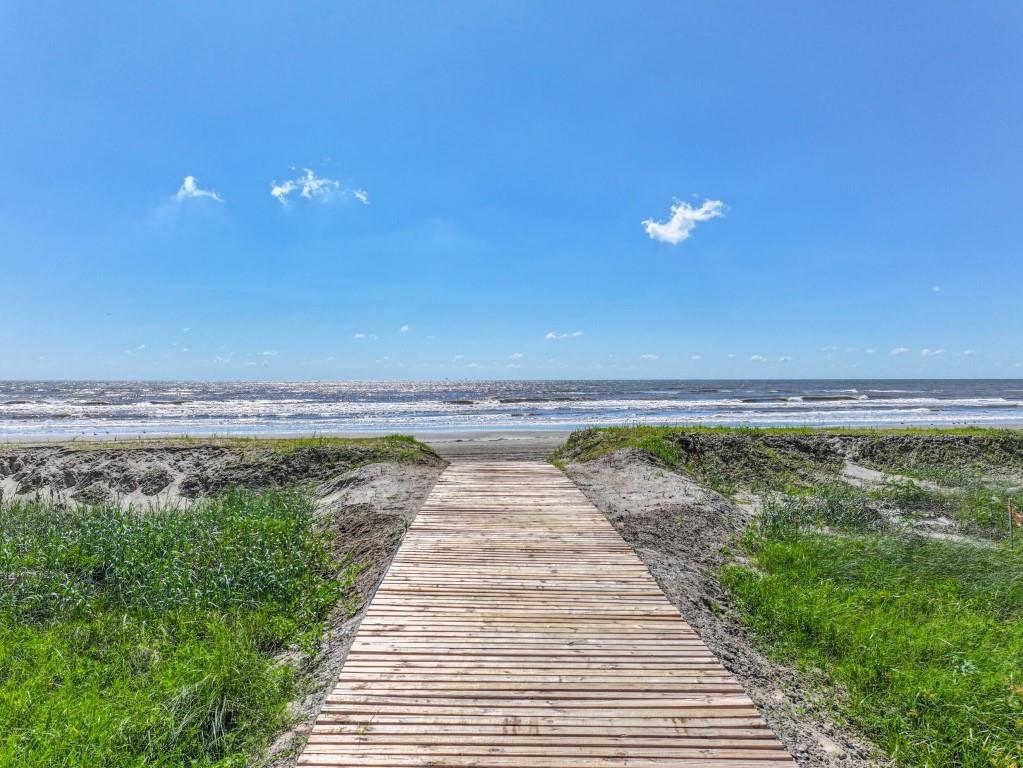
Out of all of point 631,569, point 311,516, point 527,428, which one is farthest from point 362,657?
point 527,428

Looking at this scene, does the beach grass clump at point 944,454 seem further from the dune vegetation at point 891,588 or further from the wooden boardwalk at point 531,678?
the wooden boardwalk at point 531,678

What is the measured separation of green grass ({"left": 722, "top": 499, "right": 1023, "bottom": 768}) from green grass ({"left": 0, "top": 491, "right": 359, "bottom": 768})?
444 centimetres

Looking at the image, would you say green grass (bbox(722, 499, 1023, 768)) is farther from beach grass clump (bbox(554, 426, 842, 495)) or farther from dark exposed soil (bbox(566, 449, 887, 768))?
beach grass clump (bbox(554, 426, 842, 495))

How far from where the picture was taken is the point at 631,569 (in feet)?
18.7

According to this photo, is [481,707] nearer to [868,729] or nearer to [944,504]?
[868,729]

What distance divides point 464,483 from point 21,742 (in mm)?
6828

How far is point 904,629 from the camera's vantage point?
16.3 feet

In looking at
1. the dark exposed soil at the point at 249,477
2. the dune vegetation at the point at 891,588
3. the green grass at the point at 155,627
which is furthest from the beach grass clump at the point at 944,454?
the green grass at the point at 155,627

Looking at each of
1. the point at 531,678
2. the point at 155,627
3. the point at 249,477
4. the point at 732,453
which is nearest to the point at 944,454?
the point at 732,453

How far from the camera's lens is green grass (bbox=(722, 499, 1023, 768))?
11.8ft

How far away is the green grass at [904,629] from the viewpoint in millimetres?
3605

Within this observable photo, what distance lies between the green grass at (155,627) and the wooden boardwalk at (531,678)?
2.75ft

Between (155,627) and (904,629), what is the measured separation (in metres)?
7.51

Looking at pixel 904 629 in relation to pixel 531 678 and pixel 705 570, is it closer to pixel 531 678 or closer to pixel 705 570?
pixel 705 570
